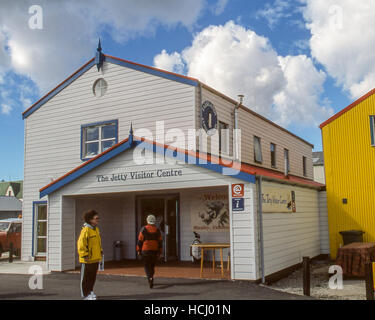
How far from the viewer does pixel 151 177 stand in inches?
506

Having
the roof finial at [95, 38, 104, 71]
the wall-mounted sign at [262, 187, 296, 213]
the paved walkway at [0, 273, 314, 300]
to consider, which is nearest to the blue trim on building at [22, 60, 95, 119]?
the roof finial at [95, 38, 104, 71]

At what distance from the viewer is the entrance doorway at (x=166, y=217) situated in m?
16.2

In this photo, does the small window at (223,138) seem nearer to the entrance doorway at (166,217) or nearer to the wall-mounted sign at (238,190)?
the entrance doorway at (166,217)

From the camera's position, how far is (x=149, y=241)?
34.8ft

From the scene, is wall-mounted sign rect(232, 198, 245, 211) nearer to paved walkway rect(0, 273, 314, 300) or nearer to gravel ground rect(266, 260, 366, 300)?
paved walkway rect(0, 273, 314, 300)

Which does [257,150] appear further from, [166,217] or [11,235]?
[11,235]

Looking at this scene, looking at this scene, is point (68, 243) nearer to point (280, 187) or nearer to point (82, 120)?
point (82, 120)

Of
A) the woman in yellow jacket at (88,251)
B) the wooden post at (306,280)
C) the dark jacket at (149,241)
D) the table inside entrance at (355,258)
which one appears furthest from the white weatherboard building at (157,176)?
the woman in yellow jacket at (88,251)

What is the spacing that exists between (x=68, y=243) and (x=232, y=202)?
6307mm

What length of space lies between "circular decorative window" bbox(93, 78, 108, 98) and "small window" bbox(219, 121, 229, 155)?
5.20m

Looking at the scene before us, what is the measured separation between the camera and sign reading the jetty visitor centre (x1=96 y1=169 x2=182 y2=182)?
1252 cm

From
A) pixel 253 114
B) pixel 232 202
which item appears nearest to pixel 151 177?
pixel 232 202

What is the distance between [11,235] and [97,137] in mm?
7237

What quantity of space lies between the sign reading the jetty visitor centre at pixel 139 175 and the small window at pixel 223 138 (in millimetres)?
4795
